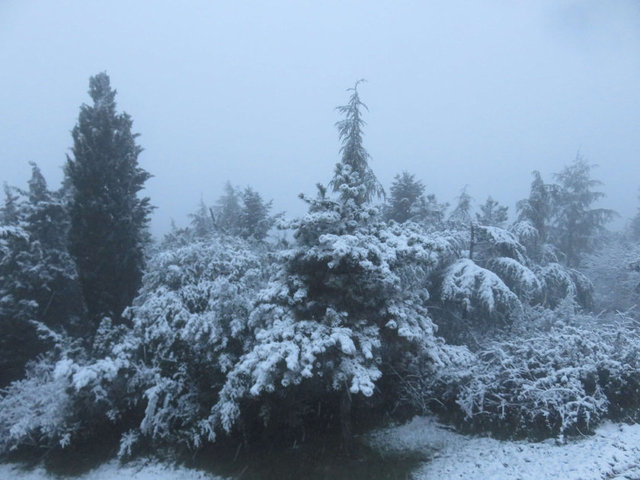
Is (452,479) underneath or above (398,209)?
underneath

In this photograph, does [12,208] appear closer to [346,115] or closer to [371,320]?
[346,115]

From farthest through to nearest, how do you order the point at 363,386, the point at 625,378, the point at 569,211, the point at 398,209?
the point at 569,211 → the point at 398,209 → the point at 625,378 → the point at 363,386

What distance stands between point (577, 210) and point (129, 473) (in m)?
31.5

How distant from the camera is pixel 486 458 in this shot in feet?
34.3

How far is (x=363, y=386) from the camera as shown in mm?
8484

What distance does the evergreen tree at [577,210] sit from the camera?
2670 cm

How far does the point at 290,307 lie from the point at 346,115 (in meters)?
7.75

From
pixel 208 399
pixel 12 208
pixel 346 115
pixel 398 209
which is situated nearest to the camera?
pixel 208 399

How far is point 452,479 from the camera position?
1000 cm

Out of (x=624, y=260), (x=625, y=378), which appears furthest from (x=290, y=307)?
(x=624, y=260)

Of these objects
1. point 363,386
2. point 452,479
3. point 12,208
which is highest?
point 12,208

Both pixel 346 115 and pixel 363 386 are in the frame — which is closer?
pixel 363 386

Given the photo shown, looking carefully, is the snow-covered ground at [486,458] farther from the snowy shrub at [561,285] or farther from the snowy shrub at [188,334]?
the snowy shrub at [561,285]

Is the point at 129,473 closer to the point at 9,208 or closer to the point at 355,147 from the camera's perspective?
the point at 355,147
